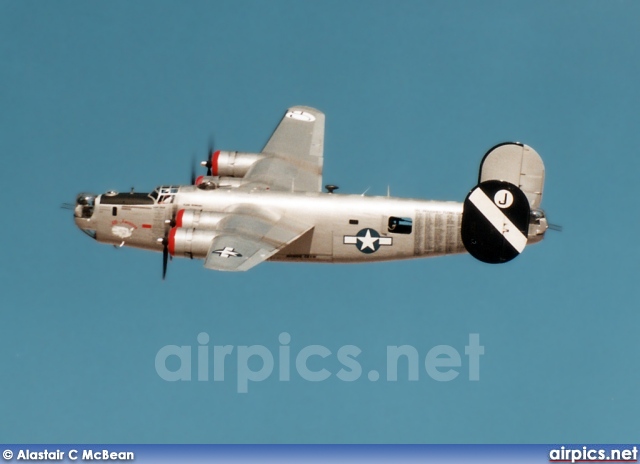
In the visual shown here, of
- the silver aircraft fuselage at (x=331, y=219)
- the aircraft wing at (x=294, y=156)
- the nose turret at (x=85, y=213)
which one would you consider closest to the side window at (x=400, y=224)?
the silver aircraft fuselage at (x=331, y=219)

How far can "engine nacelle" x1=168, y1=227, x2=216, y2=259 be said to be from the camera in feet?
93.6

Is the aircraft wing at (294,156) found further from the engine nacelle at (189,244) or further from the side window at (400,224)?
the engine nacelle at (189,244)

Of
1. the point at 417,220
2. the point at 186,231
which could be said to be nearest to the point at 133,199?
the point at 186,231

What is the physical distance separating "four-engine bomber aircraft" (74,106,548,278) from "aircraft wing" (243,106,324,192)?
1.25ft

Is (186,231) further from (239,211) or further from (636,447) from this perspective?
(636,447)

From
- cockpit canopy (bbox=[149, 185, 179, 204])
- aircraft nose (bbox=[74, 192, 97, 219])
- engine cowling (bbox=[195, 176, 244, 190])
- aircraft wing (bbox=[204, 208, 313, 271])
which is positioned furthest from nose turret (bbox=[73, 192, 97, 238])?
aircraft wing (bbox=[204, 208, 313, 271])

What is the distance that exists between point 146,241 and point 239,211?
8.93 ft

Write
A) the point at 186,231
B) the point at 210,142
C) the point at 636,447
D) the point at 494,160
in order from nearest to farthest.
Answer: the point at 636,447, the point at 186,231, the point at 494,160, the point at 210,142

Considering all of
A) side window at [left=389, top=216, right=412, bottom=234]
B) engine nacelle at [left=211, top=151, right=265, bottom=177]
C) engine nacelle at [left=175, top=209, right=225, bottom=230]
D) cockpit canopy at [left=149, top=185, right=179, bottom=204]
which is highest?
engine nacelle at [left=211, top=151, right=265, bottom=177]

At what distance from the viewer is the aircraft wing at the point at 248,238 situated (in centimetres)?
2770

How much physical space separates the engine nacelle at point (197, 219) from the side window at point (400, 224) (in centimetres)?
444

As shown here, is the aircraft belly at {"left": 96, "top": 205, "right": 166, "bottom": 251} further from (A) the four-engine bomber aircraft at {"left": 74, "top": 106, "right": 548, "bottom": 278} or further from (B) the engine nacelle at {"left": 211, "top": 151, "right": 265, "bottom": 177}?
(B) the engine nacelle at {"left": 211, "top": 151, "right": 265, "bottom": 177}

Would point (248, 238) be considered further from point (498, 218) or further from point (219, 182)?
point (498, 218)

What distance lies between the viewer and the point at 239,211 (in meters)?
30.7
